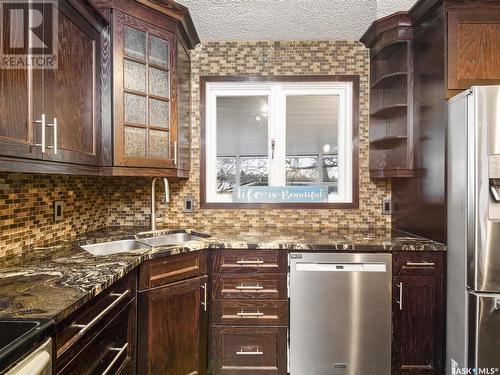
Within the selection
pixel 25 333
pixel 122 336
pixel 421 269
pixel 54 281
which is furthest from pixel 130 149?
pixel 421 269

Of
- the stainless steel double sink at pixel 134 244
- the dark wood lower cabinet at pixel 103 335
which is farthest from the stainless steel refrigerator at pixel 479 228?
the dark wood lower cabinet at pixel 103 335

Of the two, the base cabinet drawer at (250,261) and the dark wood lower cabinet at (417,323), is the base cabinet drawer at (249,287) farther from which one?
the dark wood lower cabinet at (417,323)

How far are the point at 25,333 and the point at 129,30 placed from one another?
1709mm

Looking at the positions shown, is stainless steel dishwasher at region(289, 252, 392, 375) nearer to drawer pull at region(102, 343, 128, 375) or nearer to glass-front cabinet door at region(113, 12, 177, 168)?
drawer pull at region(102, 343, 128, 375)

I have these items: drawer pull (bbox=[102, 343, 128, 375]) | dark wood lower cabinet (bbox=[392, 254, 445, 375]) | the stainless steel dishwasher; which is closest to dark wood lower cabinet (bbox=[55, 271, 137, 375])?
drawer pull (bbox=[102, 343, 128, 375])

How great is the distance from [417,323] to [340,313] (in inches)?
18.1

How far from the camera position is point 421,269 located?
1865mm

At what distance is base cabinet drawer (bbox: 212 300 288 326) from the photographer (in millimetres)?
1927

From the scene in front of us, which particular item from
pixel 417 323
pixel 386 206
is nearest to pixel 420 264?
pixel 417 323

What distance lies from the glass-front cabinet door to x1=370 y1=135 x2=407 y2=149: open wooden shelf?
1495 mm

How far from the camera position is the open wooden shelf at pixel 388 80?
2195mm

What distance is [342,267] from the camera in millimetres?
1893

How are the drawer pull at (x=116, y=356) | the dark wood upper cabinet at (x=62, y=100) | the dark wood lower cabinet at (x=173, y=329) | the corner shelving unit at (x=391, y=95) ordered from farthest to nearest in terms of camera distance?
the corner shelving unit at (x=391, y=95) < the dark wood lower cabinet at (x=173, y=329) < the drawer pull at (x=116, y=356) < the dark wood upper cabinet at (x=62, y=100)

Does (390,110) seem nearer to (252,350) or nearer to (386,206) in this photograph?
(386,206)
